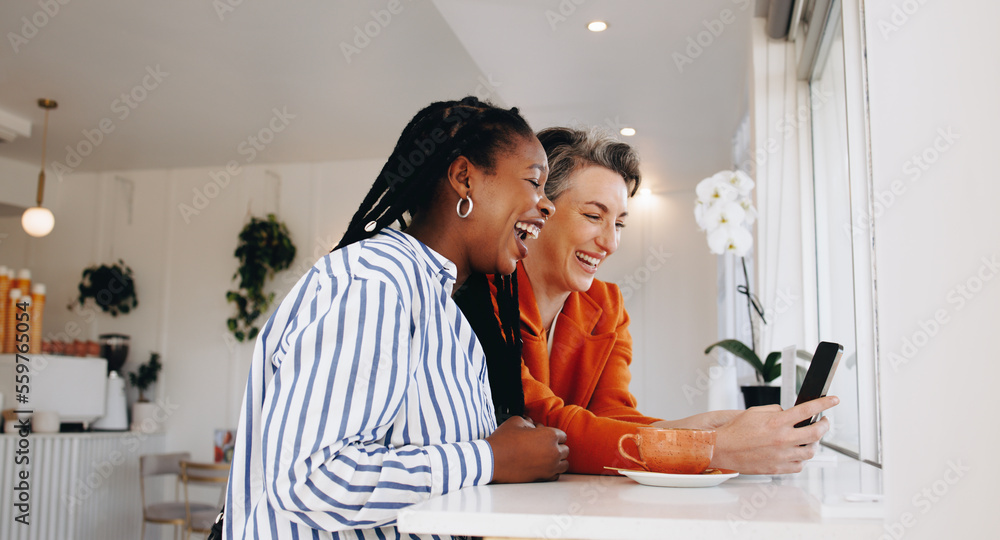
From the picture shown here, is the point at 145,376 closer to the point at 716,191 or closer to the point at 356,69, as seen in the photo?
the point at 356,69

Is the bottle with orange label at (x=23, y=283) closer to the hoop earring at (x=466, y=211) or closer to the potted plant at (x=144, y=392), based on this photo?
the potted plant at (x=144, y=392)

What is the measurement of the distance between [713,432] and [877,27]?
0.51m

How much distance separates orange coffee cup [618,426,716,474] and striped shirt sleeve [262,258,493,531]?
28cm

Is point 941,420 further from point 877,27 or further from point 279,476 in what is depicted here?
point 279,476

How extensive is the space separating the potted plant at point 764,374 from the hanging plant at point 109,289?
4.86 meters

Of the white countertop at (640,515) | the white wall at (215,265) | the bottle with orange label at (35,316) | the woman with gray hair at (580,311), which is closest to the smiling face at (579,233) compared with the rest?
the woman with gray hair at (580,311)

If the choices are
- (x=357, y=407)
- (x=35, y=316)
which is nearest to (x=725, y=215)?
(x=357, y=407)

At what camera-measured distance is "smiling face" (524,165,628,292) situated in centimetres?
158

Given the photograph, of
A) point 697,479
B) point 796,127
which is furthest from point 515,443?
point 796,127

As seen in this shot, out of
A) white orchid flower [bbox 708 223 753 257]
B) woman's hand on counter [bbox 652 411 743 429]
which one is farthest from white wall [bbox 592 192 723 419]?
woman's hand on counter [bbox 652 411 743 429]

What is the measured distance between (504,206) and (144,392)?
527 centimetres

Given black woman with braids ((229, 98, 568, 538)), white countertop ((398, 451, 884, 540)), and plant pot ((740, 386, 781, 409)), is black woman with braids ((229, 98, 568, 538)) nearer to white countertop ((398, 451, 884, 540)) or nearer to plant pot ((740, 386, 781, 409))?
white countertop ((398, 451, 884, 540))

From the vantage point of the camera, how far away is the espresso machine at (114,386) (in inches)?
199

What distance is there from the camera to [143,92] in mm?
4305
